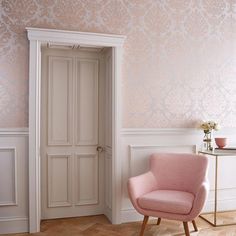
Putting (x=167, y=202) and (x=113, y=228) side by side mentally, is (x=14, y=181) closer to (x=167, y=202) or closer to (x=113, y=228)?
(x=113, y=228)

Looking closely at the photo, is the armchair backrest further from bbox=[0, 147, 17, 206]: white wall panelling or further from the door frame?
bbox=[0, 147, 17, 206]: white wall panelling

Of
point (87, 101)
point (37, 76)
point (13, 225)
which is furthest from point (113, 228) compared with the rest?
point (37, 76)

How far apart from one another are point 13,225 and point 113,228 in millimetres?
1101

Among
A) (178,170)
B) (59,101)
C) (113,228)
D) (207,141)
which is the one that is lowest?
(113,228)

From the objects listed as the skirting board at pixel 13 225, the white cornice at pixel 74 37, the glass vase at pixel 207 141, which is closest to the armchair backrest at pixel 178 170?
the glass vase at pixel 207 141

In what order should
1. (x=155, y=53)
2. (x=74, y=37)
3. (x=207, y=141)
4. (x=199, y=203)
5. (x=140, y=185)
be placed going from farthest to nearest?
1. (x=207, y=141)
2. (x=155, y=53)
3. (x=74, y=37)
4. (x=140, y=185)
5. (x=199, y=203)

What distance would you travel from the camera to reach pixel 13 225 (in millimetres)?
3141

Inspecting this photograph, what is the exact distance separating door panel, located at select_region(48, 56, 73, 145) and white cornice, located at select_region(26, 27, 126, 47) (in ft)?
1.41

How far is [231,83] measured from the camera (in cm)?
390

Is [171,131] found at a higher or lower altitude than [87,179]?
higher

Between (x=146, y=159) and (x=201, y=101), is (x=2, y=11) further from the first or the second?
(x=201, y=101)

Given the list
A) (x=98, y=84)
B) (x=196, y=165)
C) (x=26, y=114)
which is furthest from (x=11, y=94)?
(x=196, y=165)

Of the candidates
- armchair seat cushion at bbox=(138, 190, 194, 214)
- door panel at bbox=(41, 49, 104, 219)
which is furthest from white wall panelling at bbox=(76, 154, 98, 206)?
armchair seat cushion at bbox=(138, 190, 194, 214)

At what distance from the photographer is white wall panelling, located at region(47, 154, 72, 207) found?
3557 millimetres
